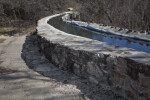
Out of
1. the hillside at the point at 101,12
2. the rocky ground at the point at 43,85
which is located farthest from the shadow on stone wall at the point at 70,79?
the hillside at the point at 101,12

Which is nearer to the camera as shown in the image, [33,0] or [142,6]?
[142,6]

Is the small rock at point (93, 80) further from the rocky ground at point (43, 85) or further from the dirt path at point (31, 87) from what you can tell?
the dirt path at point (31, 87)

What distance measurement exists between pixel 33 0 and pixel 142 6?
7801 mm

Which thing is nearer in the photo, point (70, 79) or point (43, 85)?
point (43, 85)

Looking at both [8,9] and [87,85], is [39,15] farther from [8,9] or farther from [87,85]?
[87,85]

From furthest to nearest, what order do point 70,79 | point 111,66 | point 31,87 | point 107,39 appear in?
1. point 107,39
2. point 70,79
3. point 31,87
4. point 111,66

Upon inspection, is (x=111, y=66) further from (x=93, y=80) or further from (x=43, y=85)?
(x=43, y=85)

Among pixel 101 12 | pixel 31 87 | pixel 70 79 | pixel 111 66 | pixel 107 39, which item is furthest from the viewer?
pixel 101 12

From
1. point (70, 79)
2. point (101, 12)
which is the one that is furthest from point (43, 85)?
point (101, 12)

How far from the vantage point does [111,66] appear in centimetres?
211

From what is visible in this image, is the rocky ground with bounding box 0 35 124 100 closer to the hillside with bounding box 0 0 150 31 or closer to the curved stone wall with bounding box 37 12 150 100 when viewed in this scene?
the curved stone wall with bounding box 37 12 150 100

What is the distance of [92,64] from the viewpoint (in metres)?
2.36

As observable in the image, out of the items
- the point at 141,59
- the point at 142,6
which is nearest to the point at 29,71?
the point at 141,59

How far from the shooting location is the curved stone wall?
181 cm
